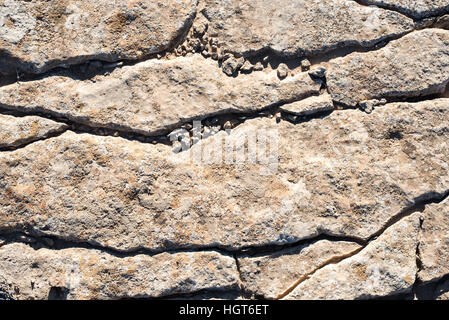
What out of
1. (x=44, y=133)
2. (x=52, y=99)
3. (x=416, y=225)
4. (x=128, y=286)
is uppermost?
(x=52, y=99)

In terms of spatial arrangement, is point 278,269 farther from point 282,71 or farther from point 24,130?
point 24,130

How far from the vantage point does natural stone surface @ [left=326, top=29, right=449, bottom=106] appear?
2.27m

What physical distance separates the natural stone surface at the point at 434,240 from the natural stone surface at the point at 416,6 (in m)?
1.03

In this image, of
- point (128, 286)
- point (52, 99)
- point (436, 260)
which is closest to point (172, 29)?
point (52, 99)

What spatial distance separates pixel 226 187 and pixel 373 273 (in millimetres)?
909

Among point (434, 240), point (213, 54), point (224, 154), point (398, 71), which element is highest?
point (213, 54)

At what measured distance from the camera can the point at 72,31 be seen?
2262mm

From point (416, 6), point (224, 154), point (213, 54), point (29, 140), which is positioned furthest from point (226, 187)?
point (416, 6)

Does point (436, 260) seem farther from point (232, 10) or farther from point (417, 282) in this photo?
point (232, 10)

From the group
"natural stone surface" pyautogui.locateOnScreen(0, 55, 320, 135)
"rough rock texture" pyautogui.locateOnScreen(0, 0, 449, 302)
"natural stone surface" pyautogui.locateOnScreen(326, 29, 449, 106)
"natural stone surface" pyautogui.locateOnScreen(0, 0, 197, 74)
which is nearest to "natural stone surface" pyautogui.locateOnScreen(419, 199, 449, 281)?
"rough rock texture" pyautogui.locateOnScreen(0, 0, 449, 302)

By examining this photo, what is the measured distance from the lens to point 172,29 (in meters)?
2.29

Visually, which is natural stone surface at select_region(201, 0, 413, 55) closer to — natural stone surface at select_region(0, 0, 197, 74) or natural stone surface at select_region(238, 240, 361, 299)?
natural stone surface at select_region(0, 0, 197, 74)

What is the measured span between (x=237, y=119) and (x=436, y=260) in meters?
1.33

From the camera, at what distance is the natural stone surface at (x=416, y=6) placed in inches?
89.4
